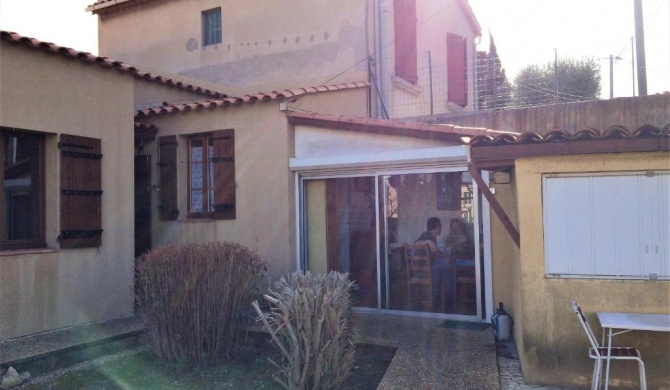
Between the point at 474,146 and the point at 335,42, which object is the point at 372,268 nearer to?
the point at 474,146

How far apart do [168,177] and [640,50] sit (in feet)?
33.4

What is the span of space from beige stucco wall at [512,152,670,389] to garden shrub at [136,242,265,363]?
3.16 m

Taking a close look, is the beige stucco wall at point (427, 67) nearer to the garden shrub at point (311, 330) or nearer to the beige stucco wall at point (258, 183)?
the beige stucco wall at point (258, 183)

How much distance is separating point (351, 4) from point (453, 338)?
23.2 ft

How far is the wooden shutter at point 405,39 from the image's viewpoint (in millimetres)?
11203

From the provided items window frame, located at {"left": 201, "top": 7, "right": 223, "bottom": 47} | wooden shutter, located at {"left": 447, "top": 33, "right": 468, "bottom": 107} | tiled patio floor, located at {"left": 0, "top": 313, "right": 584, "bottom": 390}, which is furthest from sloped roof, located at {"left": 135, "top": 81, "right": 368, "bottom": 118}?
window frame, located at {"left": 201, "top": 7, "right": 223, "bottom": 47}

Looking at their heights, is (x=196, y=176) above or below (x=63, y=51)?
below

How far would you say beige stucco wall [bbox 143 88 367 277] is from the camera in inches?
330

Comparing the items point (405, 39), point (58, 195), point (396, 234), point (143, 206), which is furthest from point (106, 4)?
point (396, 234)

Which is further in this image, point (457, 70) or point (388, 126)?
point (457, 70)

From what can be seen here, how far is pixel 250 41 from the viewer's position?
12180mm

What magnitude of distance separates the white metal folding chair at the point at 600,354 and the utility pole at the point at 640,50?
829 centimetres

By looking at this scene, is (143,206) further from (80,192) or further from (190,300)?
(190,300)

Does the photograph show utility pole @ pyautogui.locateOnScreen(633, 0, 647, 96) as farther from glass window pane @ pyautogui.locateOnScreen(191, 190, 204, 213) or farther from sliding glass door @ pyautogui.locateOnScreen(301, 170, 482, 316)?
glass window pane @ pyautogui.locateOnScreen(191, 190, 204, 213)
